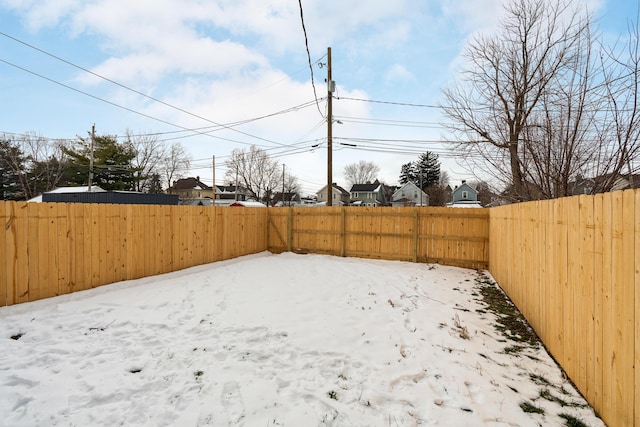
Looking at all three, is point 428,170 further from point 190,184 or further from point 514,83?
point 514,83

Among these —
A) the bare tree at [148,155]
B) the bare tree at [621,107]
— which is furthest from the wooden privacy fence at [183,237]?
the bare tree at [148,155]

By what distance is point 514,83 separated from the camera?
5902 millimetres

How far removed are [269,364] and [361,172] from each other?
56.9 metres

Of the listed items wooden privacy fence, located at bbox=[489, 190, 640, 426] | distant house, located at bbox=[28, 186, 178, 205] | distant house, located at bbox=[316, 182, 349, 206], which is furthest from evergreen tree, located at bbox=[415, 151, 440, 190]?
wooden privacy fence, located at bbox=[489, 190, 640, 426]

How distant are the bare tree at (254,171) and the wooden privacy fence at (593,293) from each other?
134 feet

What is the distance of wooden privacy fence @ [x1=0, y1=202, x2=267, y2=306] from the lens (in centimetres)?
402

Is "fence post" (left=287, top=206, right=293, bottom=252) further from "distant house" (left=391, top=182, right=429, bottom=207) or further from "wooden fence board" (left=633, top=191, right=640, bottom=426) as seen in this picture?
"distant house" (left=391, top=182, right=429, bottom=207)

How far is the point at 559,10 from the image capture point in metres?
4.71

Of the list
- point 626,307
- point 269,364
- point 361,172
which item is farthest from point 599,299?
point 361,172

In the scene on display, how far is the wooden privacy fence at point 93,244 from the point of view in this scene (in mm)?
4020

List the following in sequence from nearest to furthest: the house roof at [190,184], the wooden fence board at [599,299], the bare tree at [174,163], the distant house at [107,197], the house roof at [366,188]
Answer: the wooden fence board at [599,299], the distant house at [107,197], the bare tree at [174,163], the house roof at [366,188], the house roof at [190,184]

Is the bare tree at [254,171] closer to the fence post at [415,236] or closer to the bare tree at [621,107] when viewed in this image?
the fence post at [415,236]

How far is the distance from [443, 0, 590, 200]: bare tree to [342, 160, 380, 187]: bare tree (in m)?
50.7

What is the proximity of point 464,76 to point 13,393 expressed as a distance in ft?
28.3
